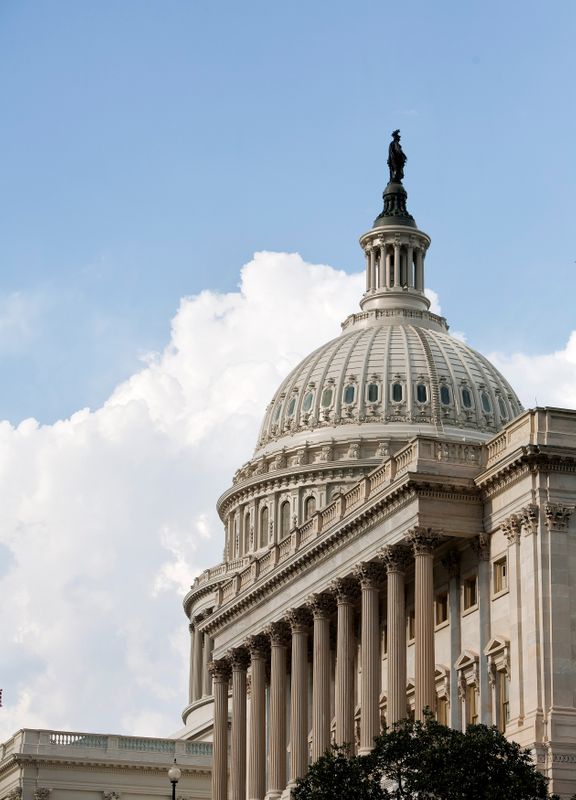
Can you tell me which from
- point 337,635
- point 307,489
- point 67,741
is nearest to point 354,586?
point 337,635

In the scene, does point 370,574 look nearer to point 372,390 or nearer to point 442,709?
point 442,709

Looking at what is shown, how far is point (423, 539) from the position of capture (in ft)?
279

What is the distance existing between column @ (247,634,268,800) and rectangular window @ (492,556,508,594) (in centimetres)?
2528

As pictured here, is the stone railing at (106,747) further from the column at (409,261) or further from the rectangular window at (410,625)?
the rectangular window at (410,625)

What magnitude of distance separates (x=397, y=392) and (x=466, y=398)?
5.96 meters

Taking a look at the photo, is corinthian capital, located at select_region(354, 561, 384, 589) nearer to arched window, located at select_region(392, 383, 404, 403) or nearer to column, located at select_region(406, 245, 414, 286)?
arched window, located at select_region(392, 383, 404, 403)

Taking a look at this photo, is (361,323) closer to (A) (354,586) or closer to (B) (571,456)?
(A) (354,586)

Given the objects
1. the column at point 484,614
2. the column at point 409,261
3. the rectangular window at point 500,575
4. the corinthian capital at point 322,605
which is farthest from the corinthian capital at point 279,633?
the column at point 409,261

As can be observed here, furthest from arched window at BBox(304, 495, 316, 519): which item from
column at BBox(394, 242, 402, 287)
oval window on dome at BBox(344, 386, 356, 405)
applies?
column at BBox(394, 242, 402, 287)

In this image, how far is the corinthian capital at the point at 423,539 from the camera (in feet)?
279

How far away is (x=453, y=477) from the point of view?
8556 cm

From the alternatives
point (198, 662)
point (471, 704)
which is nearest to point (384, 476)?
point (471, 704)

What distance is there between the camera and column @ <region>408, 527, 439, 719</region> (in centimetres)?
8381

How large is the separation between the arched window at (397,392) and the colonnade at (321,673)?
153ft
